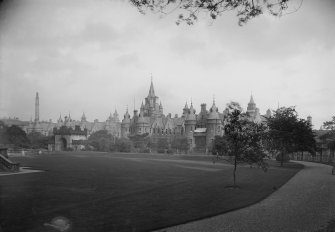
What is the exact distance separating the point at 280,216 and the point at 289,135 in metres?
29.4

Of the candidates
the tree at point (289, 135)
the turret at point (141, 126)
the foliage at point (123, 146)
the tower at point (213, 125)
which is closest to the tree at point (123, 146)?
the foliage at point (123, 146)

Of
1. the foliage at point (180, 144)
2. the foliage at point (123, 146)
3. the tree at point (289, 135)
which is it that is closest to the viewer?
the tree at point (289, 135)

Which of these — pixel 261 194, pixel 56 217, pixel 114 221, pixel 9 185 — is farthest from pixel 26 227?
pixel 261 194

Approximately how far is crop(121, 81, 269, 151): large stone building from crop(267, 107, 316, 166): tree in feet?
137

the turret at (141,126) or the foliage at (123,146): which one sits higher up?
the turret at (141,126)

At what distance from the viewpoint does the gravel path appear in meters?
11.0

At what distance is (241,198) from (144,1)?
35.4 ft

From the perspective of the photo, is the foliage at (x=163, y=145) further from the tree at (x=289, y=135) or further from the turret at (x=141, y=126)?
the tree at (x=289, y=135)

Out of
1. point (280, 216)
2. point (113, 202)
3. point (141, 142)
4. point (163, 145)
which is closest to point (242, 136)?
point (280, 216)

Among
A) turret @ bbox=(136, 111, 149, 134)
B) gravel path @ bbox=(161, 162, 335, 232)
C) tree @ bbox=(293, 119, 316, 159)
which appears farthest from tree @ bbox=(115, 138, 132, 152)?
gravel path @ bbox=(161, 162, 335, 232)

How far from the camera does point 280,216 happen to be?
1260 centimetres

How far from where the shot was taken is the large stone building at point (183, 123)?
9469cm

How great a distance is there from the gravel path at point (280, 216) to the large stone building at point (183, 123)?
226 ft

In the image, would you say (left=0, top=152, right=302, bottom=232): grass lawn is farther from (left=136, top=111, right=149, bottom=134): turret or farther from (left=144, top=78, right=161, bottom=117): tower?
(left=144, top=78, right=161, bottom=117): tower
